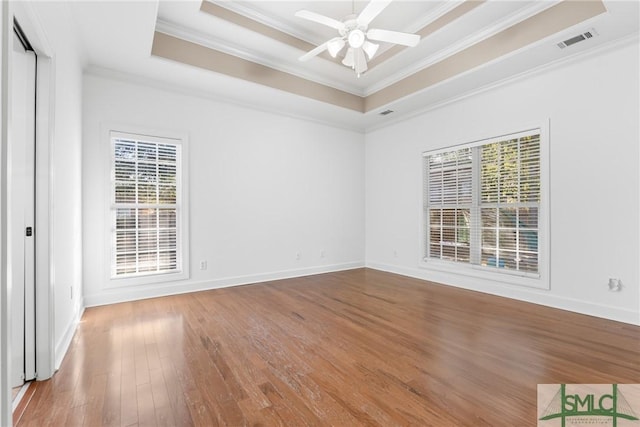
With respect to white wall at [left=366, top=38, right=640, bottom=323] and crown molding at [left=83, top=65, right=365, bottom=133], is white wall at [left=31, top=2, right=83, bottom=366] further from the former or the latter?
white wall at [left=366, top=38, right=640, bottom=323]

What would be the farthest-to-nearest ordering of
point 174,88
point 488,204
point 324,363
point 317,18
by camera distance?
point 488,204
point 174,88
point 317,18
point 324,363

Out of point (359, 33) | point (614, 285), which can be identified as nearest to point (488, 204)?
point (614, 285)

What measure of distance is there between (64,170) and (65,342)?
1.45 m

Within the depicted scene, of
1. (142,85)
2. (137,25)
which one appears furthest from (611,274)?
(142,85)

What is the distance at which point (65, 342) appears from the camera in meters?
2.49

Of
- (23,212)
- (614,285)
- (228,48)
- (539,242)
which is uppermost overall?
(228,48)

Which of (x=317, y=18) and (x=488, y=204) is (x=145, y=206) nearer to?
(x=317, y=18)

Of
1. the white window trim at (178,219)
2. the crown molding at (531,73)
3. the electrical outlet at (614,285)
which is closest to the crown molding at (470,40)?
the crown molding at (531,73)

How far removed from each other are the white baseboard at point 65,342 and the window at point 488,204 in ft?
15.6

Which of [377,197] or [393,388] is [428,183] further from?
[393,388]

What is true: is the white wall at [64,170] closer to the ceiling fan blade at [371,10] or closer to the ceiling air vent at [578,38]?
the ceiling fan blade at [371,10]

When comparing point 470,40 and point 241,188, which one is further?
point 241,188

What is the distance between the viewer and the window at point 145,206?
12.6ft

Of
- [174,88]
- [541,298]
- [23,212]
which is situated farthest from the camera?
[174,88]
